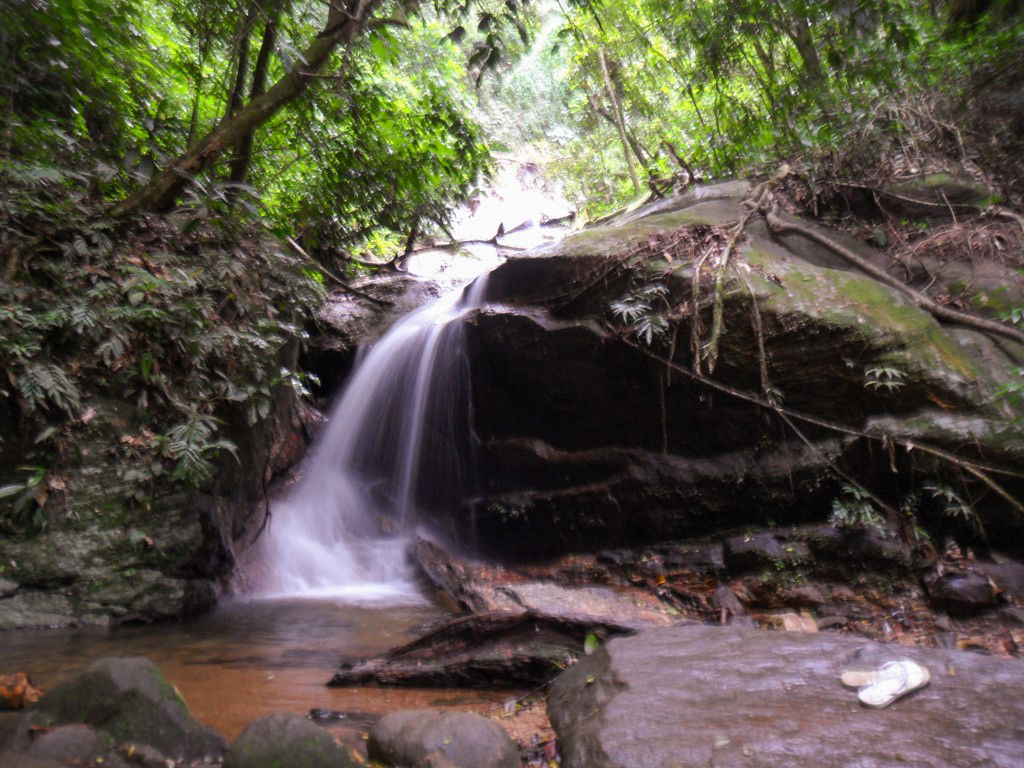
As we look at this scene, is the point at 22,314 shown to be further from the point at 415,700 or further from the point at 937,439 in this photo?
the point at 937,439

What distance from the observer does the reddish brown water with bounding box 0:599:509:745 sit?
337 cm

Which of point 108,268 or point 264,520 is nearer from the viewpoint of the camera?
point 108,268

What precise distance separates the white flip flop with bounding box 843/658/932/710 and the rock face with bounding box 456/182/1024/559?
9.16 feet

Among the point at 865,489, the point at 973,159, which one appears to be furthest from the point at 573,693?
the point at 973,159

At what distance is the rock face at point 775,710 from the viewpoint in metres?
2.04

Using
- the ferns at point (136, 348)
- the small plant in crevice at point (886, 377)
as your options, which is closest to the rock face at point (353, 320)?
the ferns at point (136, 348)

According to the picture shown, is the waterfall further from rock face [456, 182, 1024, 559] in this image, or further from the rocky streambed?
rock face [456, 182, 1024, 559]

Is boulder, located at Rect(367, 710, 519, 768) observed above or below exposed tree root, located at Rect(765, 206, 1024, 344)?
below

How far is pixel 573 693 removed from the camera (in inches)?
112

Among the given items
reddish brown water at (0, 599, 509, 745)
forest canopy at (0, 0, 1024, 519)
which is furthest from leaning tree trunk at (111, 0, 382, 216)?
reddish brown water at (0, 599, 509, 745)

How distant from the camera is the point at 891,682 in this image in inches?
96.5

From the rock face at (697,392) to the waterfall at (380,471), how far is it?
1.60 ft

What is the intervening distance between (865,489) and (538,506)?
2956 millimetres

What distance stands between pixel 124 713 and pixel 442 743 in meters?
1.26
